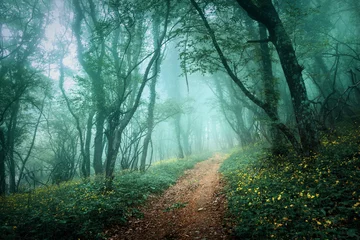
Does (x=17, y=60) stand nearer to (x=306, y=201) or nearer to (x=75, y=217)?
(x=75, y=217)

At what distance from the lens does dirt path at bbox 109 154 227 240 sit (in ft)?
17.0

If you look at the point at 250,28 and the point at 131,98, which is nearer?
the point at 250,28

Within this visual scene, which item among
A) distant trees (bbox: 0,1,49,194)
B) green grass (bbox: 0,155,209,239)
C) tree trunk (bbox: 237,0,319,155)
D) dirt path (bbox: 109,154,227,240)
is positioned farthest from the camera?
distant trees (bbox: 0,1,49,194)

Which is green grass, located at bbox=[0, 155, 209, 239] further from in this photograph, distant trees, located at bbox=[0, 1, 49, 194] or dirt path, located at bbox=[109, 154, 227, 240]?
distant trees, located at bbox=[0, 1, 49, 194]

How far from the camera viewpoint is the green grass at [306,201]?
11.6ft

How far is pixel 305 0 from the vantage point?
17.4m

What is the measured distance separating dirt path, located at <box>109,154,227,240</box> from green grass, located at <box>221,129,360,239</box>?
0.62 meters

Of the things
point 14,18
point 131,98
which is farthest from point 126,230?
point 14,18

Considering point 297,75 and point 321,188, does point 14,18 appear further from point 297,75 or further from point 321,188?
point 321,188

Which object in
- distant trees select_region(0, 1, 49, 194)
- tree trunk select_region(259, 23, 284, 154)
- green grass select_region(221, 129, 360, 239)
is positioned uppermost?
distant trees select_region(0, 1, 49, 194)

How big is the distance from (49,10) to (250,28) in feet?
56.5

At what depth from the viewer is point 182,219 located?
6168 mm

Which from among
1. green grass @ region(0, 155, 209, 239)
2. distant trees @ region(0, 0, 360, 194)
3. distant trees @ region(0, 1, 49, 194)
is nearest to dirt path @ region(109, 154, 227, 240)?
green grass @ region(0, 155, 209, 239)

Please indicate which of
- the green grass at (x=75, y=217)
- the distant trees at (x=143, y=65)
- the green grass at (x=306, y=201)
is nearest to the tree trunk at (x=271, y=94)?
the distant trees at (x=143, y=65)
